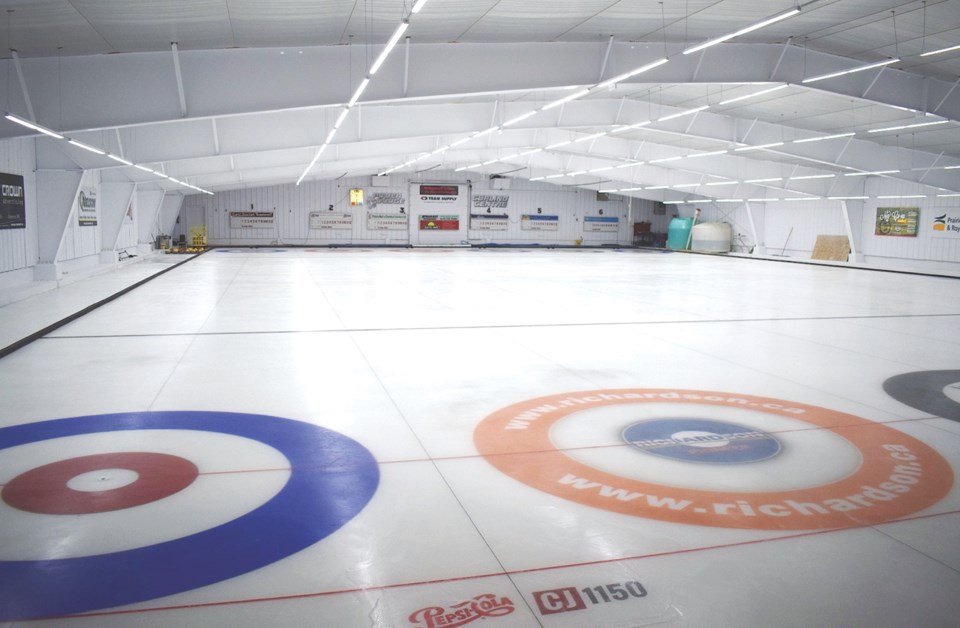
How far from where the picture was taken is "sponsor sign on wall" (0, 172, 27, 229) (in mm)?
15656

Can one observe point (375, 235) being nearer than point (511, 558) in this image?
No

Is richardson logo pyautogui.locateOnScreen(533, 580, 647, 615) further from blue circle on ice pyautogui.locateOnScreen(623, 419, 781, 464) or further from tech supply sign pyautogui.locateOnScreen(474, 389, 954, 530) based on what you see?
blue circle on ice pyautogui.locateOnScreen(623, 419, 781, 464)

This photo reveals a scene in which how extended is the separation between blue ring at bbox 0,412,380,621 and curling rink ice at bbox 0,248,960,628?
19 millimetres

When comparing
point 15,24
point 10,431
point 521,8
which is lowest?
point 10,431

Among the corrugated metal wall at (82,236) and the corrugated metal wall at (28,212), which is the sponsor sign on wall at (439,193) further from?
the corrugated metal wall at (28,212)

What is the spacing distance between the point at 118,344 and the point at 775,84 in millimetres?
15677

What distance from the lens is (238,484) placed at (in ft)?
15.8

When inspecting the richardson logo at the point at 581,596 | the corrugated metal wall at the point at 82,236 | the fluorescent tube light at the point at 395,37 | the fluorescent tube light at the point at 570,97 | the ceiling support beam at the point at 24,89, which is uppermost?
the fluorescent tube light at the point at 570,97

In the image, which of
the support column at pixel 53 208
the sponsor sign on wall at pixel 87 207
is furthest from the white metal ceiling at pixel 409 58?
the sponsor sign on wall at pixel 87 207

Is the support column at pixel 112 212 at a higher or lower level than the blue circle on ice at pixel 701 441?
higher

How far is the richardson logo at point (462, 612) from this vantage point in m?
3.14

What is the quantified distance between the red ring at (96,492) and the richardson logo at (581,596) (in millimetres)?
2716

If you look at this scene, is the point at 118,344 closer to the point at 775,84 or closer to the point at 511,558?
the point at 511,558

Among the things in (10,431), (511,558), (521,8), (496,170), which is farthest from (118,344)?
(496,170)
